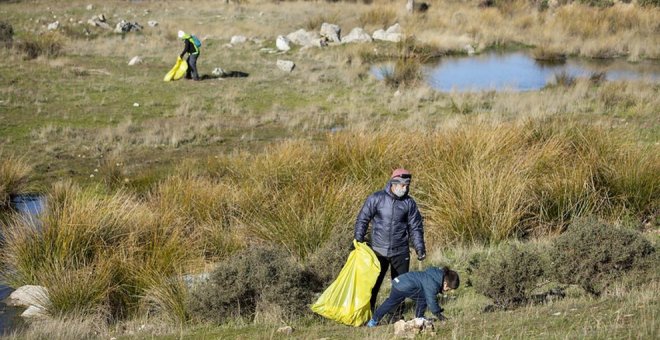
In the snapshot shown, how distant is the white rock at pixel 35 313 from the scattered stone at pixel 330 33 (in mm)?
26287

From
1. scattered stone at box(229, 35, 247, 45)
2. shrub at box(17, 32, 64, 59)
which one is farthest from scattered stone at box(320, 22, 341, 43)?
shrub at box(17, 32, 64, 59)

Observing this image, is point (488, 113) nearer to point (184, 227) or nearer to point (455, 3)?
point (184, 227)

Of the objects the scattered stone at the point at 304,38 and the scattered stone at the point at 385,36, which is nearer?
the scattered stone at the point at 304,38

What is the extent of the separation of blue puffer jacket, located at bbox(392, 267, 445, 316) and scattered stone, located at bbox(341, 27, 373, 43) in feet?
90.7

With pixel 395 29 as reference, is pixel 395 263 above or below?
above

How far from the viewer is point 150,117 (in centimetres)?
2155

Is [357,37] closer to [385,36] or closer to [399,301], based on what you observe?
[385,36]

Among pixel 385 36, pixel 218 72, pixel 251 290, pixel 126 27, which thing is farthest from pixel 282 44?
pixel 251 290

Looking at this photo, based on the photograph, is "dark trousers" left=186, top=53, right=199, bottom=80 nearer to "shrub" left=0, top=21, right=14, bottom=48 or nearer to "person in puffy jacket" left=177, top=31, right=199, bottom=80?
"person in puffy jacket" left=177, top=31, right=199, bottom=80

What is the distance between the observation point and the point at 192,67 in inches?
1037

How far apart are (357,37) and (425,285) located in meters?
28.5

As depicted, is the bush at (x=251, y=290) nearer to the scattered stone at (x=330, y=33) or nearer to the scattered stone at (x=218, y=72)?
the scattered stone at (x=218, y=72)

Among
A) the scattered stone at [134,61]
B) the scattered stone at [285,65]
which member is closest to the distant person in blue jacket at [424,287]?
the scattered stone at [285,65]

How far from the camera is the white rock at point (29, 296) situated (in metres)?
10.1
